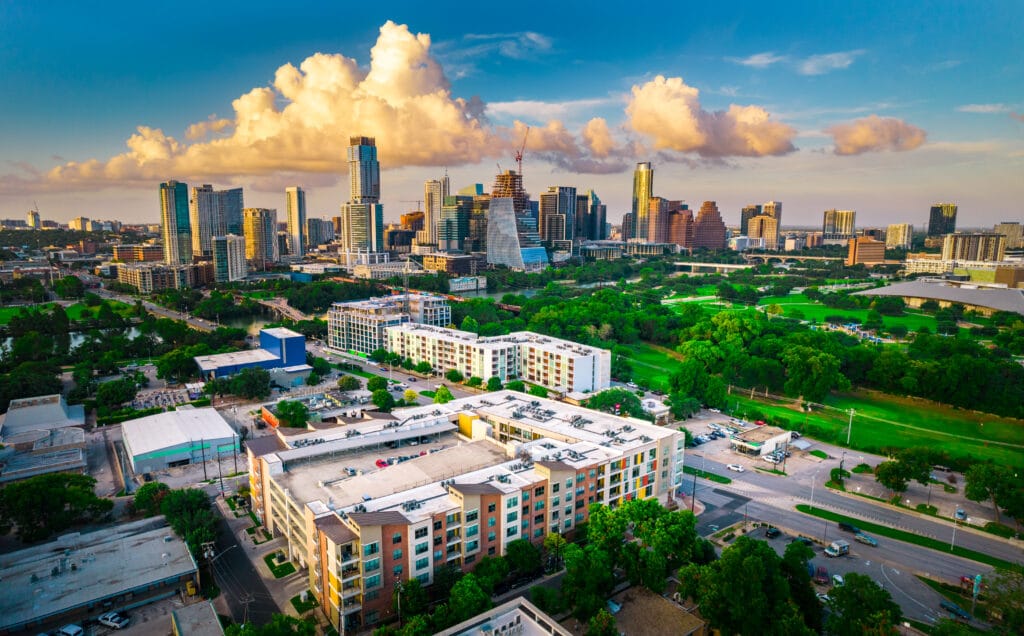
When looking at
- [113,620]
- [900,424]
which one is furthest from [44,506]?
[900,424]

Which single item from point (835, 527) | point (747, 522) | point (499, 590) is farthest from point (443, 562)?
point (835, 527)

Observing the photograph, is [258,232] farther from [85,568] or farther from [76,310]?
[85,568]

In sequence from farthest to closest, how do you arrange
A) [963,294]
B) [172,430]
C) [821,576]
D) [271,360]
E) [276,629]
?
[963,294] → [271,360] → [172,430] → [821,576] → [276,629]

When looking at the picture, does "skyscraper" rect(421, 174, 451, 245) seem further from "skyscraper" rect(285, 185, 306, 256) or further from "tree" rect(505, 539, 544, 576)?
"tree" rect(505, 539, 544, 576)

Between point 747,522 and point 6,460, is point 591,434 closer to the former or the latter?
point 747,522

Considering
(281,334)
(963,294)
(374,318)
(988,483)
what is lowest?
(988,483)

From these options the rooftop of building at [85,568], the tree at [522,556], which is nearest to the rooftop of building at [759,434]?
the tree at [522,556]

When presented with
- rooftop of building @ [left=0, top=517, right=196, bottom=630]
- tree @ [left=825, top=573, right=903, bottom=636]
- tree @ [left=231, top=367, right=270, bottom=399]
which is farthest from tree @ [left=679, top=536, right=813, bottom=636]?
tree @ [left=231, top=367, right=270, bottom=399]
